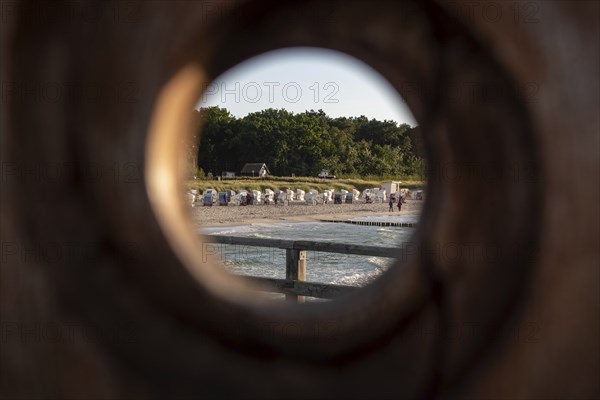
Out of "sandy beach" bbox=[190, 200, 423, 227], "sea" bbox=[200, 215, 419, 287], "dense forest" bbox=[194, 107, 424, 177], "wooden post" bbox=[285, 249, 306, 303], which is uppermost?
"dense forest" bbox=[194, 107, 424, 177]

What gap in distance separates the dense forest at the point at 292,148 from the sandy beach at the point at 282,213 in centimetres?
884

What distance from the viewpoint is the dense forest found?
4422cm

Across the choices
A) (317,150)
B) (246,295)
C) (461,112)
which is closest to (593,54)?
(461,112)

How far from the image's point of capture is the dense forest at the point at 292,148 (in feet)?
145

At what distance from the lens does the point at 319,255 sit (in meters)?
18.5

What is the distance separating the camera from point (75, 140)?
71 centimetres

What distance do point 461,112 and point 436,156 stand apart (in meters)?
0.06

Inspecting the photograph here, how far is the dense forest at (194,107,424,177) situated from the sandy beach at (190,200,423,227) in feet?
29.0

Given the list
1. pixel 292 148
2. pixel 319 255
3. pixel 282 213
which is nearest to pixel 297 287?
pixel 319 255

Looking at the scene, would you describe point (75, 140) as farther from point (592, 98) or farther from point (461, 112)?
point (592, 98)

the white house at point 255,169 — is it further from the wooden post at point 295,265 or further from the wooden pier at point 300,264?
the wooden post at point 295,265

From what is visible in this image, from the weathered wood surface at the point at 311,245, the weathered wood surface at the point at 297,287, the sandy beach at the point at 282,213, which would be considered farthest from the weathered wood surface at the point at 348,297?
the sandy beach at the point at 282,213

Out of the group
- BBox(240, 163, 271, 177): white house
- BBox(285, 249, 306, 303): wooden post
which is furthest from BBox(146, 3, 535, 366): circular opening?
BBox(240, 163, 271, 177): white house

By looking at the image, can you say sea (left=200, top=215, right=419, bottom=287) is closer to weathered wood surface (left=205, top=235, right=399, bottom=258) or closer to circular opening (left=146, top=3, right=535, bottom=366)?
weathered wood surface (left=205, top=235, right=399, bottom=258)
